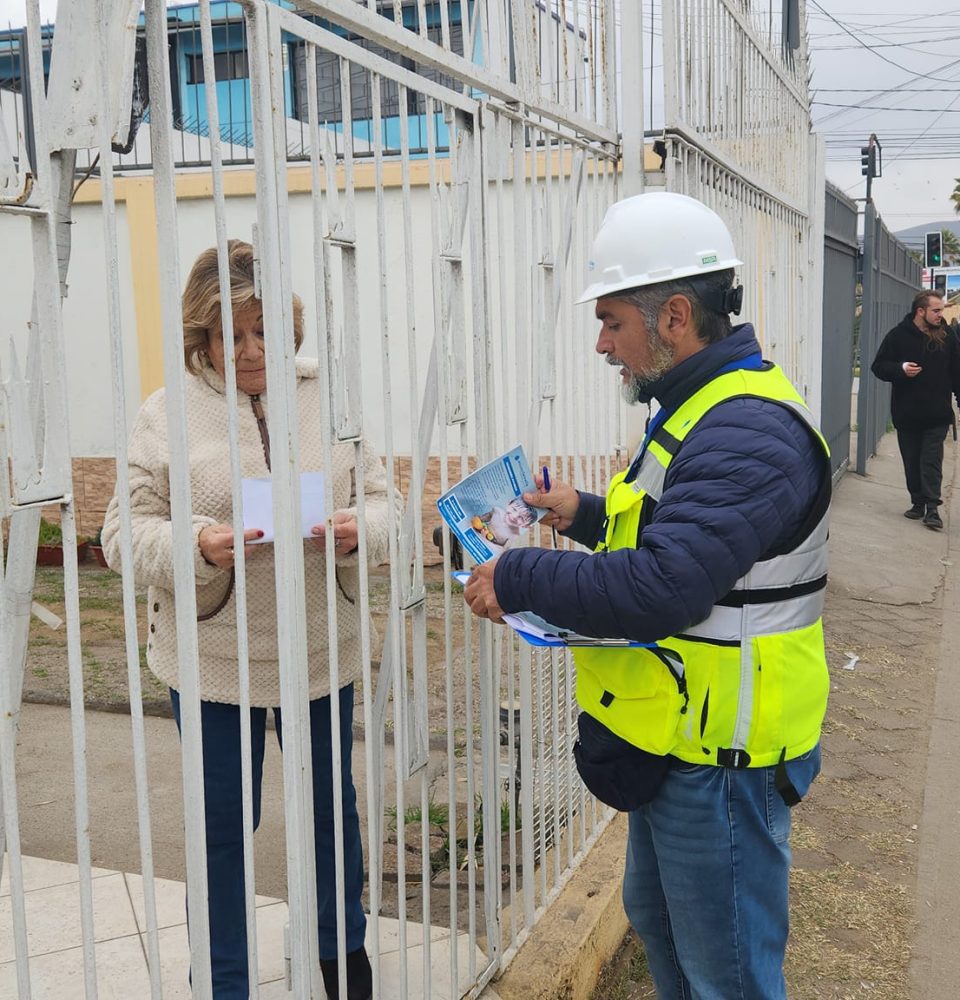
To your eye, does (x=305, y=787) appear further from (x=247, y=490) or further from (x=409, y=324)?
(x=409, y=324)

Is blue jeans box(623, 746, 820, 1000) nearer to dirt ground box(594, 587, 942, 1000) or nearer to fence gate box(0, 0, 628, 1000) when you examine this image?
fence gate box(0, 0, 628, 1000)

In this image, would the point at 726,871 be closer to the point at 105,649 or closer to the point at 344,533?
the point at 344,533

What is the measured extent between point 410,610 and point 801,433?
37.7 inches

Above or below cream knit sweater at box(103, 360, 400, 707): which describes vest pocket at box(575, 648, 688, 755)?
below

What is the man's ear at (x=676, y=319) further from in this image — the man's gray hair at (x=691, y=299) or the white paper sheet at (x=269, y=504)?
the white paper sheet at (x=269, y=504)

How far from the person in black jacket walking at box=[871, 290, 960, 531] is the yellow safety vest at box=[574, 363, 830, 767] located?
356 inches

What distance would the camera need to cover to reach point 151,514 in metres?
2.77

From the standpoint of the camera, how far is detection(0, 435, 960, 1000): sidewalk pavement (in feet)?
11.1

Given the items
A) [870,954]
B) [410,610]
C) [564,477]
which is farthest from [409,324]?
[870,954]

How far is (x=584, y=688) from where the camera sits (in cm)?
262

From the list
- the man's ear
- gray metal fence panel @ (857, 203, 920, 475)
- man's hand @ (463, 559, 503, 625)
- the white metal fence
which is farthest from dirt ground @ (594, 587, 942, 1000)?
gray metal fence panel @ (857, 203, 920, 475)

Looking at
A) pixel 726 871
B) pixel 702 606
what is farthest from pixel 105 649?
pixel 702 606

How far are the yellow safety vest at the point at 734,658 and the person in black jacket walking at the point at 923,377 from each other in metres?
9.04

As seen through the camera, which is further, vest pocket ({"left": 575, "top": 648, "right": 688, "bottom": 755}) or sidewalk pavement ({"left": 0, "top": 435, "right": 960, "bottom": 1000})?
sidewalk pavement ({"left": 0, "top": 435, "right": 960, "bottom": 1000})
